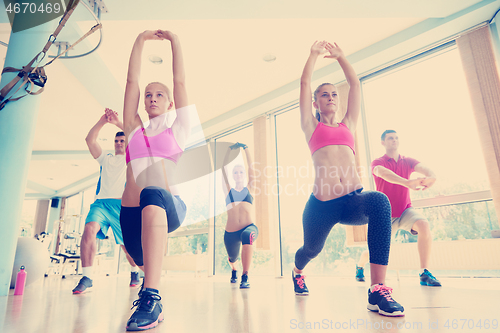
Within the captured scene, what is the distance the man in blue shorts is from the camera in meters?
2.47

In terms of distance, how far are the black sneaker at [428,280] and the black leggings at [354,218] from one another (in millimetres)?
1275

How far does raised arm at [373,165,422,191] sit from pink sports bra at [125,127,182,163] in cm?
166

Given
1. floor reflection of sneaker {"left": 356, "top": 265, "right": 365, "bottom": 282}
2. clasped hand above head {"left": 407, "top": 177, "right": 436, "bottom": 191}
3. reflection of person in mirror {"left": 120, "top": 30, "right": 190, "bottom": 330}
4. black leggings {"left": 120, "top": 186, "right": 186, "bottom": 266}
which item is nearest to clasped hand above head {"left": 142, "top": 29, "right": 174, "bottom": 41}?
reflection of person in mirror {"left": 120, "top": 30, "right": 190, "bottom": 330}

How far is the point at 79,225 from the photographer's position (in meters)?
11.2

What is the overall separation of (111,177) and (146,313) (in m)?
2.01

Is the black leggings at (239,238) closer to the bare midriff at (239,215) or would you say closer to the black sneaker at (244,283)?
the bare midriff at (239,215)

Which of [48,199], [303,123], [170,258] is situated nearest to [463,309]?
[303,123]

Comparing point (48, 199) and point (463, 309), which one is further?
point (48, 199)

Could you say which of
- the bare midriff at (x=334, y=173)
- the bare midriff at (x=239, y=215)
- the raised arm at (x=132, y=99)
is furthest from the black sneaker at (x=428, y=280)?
the raised arm at (x=132, y=99)

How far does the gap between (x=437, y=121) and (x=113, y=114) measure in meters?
3.78

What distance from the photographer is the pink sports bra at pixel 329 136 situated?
159cm

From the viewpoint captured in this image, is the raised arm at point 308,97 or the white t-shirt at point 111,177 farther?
the white t-shirt at point 111,177

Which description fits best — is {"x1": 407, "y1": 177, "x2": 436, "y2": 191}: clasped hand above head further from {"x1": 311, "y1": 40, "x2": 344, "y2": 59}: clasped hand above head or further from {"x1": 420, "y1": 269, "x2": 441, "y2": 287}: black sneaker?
{"x1": 311, "y1": 40, "x2": 344, "y2": 59}: clasped hand above head

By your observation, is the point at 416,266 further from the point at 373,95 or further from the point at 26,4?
the point at 26,4
